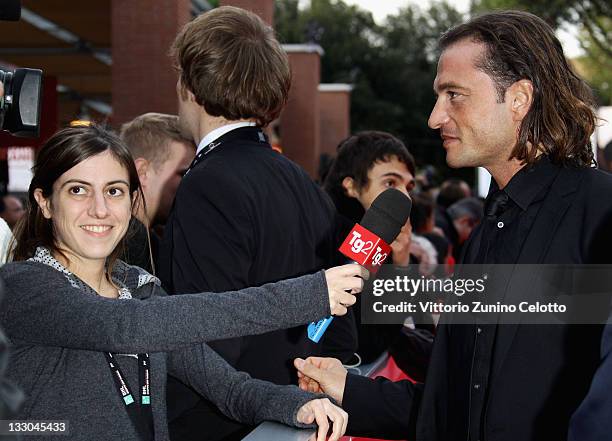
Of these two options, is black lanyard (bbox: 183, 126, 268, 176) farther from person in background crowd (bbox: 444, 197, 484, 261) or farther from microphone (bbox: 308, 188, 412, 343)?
person in background crowd (bbox: 444, 197, 484, 261)

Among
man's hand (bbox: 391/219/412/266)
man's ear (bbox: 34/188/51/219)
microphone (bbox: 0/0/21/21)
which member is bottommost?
man's hand (bbox: 391/219/412/266)

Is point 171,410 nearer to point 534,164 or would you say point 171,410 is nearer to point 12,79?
point 12,79

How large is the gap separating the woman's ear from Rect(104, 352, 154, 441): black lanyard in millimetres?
2400

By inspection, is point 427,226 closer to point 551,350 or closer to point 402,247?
point 402,247

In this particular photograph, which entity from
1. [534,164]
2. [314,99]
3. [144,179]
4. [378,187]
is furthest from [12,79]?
[314,99]

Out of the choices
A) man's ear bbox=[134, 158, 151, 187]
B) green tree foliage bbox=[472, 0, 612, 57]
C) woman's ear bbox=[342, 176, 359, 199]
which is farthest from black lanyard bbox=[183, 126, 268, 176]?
green tree foliage bbox=[472, 0, 612, 57]

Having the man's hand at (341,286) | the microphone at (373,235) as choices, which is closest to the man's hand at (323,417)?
the microphone at (373,235)

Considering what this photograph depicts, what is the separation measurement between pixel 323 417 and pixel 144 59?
16.4ft

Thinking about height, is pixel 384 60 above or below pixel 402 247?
below

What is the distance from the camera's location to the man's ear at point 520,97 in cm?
273

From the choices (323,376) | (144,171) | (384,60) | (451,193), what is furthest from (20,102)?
(384,60)

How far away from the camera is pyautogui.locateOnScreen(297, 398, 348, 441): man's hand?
2361 millimetres

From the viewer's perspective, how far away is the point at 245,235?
113 inches

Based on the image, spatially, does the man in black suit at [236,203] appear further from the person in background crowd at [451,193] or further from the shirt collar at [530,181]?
the person in background crowd at [451,193]
